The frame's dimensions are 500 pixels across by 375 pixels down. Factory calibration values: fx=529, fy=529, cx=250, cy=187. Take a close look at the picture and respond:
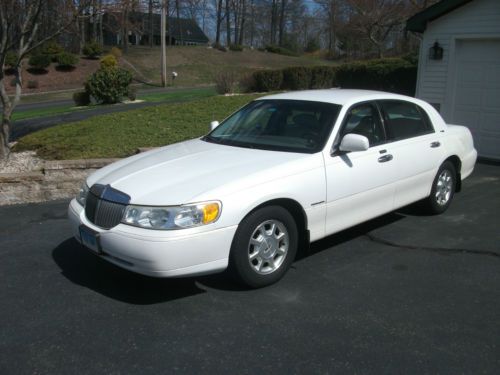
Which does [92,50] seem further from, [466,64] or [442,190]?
[442,190]

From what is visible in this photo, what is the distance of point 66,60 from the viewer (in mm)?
39094

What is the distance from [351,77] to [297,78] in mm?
2237

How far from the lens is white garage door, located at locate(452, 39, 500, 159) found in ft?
32.0

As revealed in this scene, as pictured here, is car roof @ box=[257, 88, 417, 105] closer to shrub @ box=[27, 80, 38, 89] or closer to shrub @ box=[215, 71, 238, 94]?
shrub @ box=[215, 71, 238, 94]

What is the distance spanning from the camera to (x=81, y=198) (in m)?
4.66

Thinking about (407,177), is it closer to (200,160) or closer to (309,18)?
(200,160)

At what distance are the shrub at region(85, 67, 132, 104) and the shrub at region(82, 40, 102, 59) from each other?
2210 centimetres

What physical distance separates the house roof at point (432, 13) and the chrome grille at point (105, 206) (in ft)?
27.0

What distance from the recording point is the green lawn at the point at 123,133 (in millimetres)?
9125

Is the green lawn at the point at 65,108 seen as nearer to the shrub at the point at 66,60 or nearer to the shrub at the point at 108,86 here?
the shrub at the point at 108,86

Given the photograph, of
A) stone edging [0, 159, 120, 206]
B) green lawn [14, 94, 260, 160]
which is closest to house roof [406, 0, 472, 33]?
green lawn [14, 94, 260, 160]

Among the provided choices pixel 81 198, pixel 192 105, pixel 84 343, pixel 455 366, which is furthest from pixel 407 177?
pixel 192 105

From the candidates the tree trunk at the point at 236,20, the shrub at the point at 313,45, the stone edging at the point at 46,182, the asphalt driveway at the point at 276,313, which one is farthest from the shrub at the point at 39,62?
the shrub at the point at 313,45

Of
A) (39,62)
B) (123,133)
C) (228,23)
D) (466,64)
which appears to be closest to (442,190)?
(466,64)
